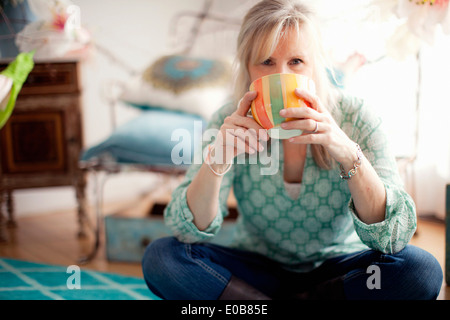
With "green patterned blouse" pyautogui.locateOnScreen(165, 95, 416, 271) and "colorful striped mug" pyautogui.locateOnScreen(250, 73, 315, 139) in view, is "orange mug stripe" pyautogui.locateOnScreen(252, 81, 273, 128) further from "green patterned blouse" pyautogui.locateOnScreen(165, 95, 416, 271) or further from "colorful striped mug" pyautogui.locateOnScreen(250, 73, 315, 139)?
"green patterned blouse" pyautogui.locateOnScreen(165, 95, 416, 271)

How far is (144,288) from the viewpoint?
1389 mm

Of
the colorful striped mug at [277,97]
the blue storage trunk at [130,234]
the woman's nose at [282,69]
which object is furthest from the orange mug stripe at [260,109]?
the blue storage trunk at [130,234]

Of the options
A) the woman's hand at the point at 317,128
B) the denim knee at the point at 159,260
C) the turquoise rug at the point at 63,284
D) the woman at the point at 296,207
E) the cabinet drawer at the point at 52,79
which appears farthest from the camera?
the cabinet drawer at the point at 52,79

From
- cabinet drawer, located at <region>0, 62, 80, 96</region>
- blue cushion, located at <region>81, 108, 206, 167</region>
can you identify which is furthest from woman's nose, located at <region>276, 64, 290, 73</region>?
cabinet drawer, located at <region>0, 62, 80, 96</region>

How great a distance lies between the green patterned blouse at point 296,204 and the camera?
93 centimetres

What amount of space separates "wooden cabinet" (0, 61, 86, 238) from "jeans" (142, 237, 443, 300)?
105 cm

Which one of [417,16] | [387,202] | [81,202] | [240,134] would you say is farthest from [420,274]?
[81,202]

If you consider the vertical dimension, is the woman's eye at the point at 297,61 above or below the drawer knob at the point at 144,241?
above

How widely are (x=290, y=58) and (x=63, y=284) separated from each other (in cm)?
103

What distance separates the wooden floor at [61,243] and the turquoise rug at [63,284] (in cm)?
8

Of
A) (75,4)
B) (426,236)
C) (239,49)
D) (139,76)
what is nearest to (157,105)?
(139,76)

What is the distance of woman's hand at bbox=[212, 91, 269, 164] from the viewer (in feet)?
2.61

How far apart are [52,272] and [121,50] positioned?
1.37 metres

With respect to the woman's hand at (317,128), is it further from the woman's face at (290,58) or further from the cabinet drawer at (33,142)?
the cabinet drawer at (33,142)
